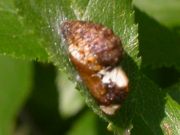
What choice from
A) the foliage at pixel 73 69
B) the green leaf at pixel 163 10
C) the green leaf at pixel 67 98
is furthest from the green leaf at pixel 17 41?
the green leaf at pixel 67 98

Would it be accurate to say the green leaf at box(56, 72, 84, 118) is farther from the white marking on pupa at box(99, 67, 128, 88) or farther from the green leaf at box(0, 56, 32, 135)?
the white marking on pupa at box(99, 67, 128, 88)

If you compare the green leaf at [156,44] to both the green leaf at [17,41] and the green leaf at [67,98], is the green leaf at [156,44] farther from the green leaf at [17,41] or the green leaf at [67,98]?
the green leaf at [67,98]

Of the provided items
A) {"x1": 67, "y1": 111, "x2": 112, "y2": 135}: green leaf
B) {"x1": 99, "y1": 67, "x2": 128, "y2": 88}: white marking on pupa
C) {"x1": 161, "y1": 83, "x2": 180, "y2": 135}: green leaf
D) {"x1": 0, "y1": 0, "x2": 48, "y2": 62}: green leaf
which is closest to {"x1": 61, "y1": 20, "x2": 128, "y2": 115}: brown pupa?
{"x1": 99, "y1": 67, "x2": 128, "y2": 88}: white marking on pupa

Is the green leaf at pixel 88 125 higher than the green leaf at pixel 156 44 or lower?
lower

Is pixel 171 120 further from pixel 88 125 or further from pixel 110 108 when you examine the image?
pixel 88 125

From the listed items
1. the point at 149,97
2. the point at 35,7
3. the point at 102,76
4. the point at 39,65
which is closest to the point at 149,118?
the point at 149,97

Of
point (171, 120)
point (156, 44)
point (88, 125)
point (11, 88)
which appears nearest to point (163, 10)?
point (156, 44)
